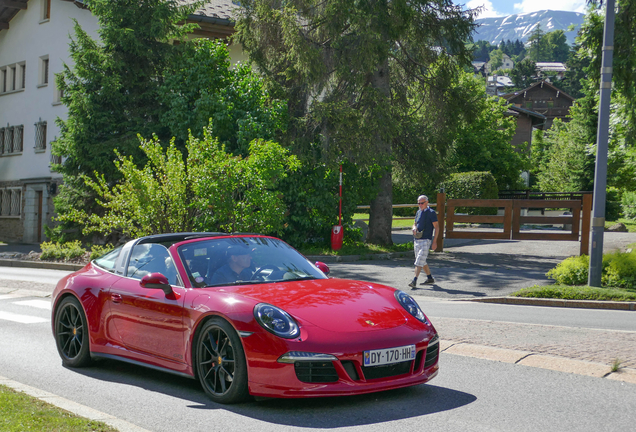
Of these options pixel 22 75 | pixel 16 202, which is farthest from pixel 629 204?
pixel 22 75

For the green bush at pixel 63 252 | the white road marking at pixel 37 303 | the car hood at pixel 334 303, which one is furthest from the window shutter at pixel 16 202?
the car hood at pixel 334 303

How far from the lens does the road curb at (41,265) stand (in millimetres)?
21453

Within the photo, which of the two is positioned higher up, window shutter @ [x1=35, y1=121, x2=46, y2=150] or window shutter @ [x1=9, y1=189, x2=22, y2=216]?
window shutter @ [x1=35, y1=121, x2=46, y2=150]

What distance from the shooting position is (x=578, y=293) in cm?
1315

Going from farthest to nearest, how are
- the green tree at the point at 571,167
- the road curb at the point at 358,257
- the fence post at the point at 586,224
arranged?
the green tree at the point at 571,167
the road curb at the point at 358,257
the fence post at the point at 586,224

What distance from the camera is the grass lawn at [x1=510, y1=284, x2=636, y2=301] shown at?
13.0 m

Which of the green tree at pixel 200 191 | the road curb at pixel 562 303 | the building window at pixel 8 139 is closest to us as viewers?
the road curb at pixel 562 303

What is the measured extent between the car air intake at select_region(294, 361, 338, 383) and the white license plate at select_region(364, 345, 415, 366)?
10.4 inches

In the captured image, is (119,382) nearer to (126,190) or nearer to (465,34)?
(126,190)

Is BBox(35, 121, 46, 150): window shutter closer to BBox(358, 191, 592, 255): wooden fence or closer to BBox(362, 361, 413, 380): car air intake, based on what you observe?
BBox(358, 191, 592, 255): wooden fence

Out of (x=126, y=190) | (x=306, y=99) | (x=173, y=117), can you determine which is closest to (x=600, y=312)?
(x=126, y=190)

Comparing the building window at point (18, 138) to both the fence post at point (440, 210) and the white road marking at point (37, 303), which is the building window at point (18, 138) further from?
the white road marking at point (37, 303)

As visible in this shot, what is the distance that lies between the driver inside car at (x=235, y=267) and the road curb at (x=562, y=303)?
7.87m

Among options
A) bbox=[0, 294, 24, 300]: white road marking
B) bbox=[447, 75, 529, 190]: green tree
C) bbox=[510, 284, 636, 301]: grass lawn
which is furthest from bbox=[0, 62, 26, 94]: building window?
bbox=[510, 284, 636, 301]: grass lawn
